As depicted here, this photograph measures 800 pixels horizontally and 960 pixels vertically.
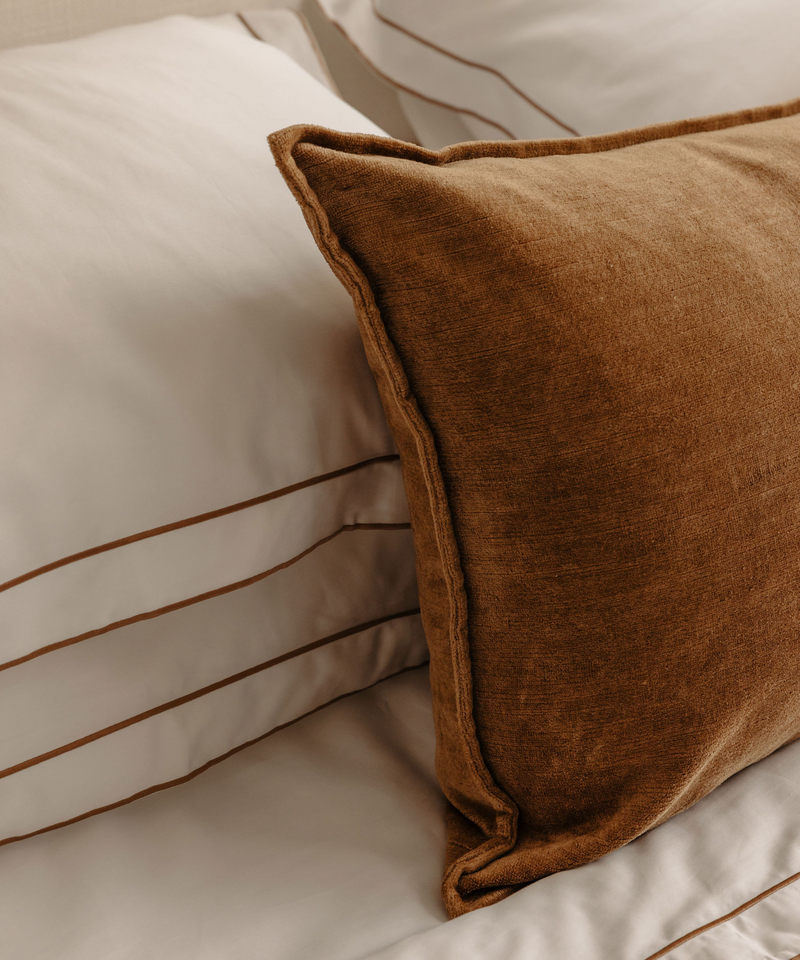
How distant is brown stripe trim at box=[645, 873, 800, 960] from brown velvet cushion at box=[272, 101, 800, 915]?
0.19 ft

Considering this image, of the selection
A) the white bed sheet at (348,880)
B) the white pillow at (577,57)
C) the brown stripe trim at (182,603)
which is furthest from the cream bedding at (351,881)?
the white pillow at (577,57)

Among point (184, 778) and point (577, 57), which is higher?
point (577, 57)

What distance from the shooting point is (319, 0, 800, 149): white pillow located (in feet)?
2.69

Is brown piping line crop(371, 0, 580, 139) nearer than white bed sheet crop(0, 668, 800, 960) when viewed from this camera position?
No

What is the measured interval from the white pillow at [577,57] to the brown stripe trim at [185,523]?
1.70ft

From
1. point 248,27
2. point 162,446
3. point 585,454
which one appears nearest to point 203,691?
point 162,446

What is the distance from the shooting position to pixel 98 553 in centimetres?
47

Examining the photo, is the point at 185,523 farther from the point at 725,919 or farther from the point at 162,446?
the point at 725,919

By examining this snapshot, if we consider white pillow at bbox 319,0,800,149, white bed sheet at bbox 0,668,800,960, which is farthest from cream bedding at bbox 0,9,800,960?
white pillow at bbox 319,0,800,149

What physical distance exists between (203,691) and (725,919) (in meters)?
0.34

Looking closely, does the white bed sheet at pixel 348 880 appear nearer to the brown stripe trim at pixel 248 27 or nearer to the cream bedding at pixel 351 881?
the cream bedding at pixel 351 881

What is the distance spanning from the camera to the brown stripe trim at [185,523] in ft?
1.49

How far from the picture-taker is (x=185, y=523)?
493mm

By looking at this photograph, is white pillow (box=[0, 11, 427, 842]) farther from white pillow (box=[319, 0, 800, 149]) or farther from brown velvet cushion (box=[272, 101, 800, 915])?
white pillow (box=[319, 0, 800, 149])
